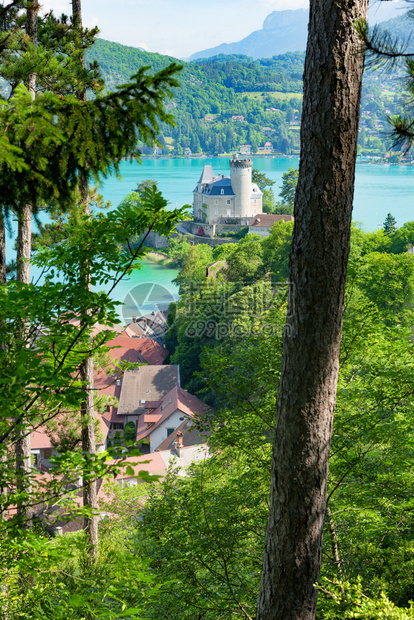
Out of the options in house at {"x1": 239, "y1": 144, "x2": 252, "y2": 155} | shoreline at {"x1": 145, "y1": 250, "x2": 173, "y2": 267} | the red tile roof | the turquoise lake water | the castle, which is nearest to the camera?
the red tile roof

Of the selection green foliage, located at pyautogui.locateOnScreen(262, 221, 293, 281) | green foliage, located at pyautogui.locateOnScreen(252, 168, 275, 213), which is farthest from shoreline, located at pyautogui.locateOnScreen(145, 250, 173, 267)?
green foliage, located at pyautogui.locateOnScreen(262, 221, 293, 281)

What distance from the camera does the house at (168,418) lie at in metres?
25.8

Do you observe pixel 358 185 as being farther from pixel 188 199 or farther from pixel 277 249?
pixel 277 249

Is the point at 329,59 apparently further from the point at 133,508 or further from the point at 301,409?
the point at 133,508

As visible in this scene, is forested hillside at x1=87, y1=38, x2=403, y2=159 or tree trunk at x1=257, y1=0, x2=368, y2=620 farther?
forested hillside at x1=87, y1=38, x2=403, y2=159

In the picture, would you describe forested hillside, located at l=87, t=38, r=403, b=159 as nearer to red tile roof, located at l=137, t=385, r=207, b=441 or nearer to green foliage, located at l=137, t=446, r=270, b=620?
red tile roof, located at l=137, t=385, r=207, b=441

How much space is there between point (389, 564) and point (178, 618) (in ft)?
7.42

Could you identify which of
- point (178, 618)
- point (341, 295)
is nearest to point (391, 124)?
point (341, 295)

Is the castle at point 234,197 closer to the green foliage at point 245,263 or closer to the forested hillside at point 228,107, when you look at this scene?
the green foliage at point 245,263

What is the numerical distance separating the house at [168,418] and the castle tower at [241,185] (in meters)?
35.2

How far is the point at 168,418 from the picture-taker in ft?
84.7

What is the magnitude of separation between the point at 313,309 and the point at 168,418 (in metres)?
24.3

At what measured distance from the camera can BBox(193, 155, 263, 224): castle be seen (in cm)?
5881

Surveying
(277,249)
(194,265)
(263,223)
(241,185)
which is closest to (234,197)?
(241,185)
